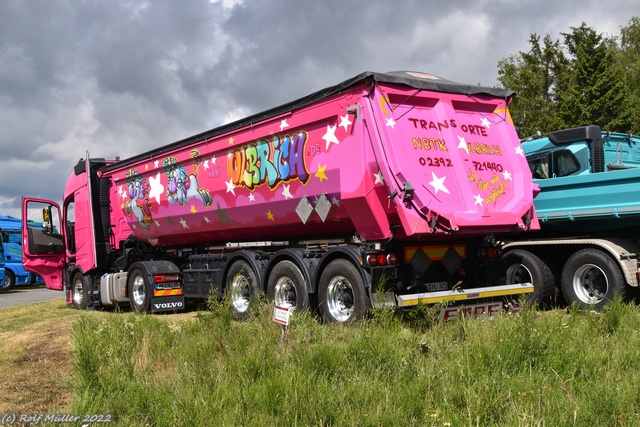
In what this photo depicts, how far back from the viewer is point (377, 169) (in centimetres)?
718

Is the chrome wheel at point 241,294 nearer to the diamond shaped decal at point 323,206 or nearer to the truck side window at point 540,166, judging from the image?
the diamond shaped decal at point 323,206

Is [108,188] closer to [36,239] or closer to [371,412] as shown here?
[36,239]

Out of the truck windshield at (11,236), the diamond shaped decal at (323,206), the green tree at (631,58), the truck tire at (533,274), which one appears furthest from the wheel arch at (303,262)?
the green tree at (631,58)

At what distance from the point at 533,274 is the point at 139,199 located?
7.95m

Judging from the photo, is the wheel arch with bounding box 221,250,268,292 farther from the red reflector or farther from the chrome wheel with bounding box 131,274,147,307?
the chrome wheel with bounding box 131,274,147,307

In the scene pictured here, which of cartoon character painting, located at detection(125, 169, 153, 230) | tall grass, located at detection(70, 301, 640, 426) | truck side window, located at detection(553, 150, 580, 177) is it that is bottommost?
tall grass, located at detection(70, 301, 640, 426)

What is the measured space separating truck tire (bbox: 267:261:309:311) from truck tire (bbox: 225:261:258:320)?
407mm

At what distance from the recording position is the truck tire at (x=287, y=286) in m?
8.41

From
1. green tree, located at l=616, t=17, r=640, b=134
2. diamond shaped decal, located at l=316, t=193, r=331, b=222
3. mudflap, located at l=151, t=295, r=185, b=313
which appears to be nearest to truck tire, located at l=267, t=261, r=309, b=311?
diamond shaped decal, located at l=316, t=193, r=331, b=222

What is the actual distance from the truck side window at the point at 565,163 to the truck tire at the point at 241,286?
17.9ft

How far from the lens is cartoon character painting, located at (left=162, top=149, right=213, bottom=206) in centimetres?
1069

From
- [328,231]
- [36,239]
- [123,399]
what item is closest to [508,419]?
[123,399]

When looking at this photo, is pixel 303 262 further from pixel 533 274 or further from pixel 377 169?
pixel 533 274

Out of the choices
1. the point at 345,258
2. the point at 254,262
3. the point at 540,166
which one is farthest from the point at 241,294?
the point at 540,166
